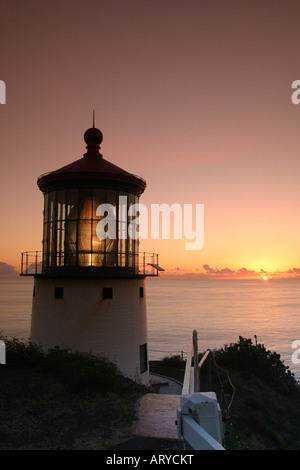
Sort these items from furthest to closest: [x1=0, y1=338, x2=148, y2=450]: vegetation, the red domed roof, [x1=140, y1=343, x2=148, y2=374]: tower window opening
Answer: [x1=140, y1=343, x2=148, y2=374]: tower window opening, the red domed roof, [x1=0, y1=338, x2=148, y2=450]: vegetation

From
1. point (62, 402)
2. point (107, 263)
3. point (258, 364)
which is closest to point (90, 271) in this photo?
point (107, 263)

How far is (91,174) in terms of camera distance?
15.3 meters

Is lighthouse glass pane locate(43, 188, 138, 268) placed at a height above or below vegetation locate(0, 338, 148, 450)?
above

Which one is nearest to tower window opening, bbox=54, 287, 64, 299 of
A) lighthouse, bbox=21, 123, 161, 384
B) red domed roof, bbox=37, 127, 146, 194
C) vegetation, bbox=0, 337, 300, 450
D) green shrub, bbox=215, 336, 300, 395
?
lighthouse, bbox=21, 123, 161, 384

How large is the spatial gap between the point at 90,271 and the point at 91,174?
12.9 ft

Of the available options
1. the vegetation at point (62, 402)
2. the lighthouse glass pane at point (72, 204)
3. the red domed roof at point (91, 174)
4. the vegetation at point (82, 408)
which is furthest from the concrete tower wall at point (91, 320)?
the red domed roof at point (91, 174)

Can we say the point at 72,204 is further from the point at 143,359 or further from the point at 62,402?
the point at 62,402

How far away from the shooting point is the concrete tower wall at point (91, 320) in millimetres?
14711

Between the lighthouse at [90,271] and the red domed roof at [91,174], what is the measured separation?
4cm

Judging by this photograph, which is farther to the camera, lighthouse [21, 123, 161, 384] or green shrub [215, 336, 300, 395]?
green shrub [215, 336, 300, 395]

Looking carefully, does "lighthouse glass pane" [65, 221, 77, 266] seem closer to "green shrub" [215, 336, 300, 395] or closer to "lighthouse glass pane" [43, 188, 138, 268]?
"lighthouse glass pane" [43, 188, 138, 268]

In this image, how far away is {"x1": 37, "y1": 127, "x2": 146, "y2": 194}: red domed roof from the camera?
50.4ft

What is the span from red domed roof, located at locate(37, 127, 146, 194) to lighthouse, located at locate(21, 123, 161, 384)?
0.04 meters

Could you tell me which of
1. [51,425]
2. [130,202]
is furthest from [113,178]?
[51,425]
